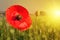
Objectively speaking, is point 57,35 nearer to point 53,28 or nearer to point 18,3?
point 53,28

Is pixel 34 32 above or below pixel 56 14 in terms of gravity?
below

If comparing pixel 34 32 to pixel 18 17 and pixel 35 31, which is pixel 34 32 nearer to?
pixel 35 31

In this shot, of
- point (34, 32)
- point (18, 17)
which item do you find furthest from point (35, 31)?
point (18, 17)

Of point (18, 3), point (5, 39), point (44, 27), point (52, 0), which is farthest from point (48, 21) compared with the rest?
point (5, 39)

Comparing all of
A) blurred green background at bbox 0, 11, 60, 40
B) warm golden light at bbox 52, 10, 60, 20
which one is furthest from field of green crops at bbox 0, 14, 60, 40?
warm golden light at bbox 52, 10, 60, 20

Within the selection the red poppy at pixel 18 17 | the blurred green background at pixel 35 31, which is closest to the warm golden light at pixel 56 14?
the blurred green background at pixel 35 31

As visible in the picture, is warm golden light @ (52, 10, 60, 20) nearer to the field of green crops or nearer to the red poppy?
the field of green crops
